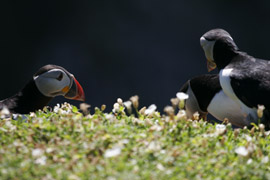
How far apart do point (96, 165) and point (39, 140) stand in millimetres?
530

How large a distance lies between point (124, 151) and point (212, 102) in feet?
4.68

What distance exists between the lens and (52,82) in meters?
3.89

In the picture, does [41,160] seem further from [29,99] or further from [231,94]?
[29,99]

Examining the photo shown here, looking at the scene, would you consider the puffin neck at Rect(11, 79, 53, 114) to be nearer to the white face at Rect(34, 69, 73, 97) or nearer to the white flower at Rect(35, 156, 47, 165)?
the white face at Rect(34, 69, 73, 97)

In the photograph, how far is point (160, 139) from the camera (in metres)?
2.48

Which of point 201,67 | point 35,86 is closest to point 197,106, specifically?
point 35,86

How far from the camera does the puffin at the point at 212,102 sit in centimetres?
344

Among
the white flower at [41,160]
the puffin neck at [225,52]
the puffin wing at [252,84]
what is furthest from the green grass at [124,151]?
the puffin neck at [225,52]

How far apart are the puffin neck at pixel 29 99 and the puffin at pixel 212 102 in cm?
122

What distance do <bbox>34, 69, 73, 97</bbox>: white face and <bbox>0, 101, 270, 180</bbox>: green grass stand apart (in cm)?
103

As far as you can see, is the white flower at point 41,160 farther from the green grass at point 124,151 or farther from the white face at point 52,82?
the white face at point 52,82

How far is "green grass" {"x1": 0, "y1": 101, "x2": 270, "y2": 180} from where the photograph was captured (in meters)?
2.14

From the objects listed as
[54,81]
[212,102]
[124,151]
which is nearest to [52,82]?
[54,81]

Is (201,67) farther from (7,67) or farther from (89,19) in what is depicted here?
(7,67)
